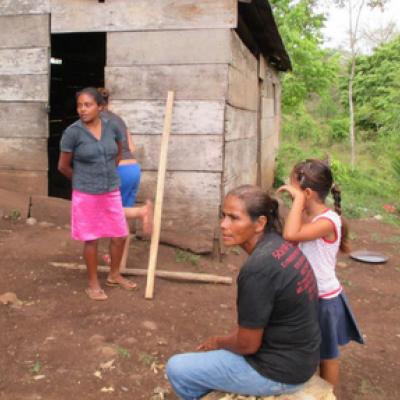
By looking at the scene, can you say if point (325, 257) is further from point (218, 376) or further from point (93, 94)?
point (93, 94)

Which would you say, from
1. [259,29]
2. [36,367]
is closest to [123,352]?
[36,367]

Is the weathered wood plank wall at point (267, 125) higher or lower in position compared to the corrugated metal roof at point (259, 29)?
lower

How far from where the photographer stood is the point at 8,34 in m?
5.67

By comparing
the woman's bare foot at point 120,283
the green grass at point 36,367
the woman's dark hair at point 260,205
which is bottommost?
the green grass at point 36,367

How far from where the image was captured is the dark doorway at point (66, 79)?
880 cm

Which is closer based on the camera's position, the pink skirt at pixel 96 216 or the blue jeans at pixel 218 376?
the blue jeans at pixel 218 376

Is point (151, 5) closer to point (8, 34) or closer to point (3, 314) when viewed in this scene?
point (8, 34)

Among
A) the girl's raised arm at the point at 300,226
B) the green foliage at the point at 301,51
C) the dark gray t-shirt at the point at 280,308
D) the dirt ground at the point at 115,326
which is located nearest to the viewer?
the dark gray t-shirt at the point at 280,308

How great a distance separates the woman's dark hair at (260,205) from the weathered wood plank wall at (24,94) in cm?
422

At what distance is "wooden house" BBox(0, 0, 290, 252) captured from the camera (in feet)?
17.0

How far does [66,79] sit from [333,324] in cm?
863

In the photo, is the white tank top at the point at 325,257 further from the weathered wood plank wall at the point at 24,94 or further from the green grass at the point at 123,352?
the weathered wood plank wall at the point at 24,94

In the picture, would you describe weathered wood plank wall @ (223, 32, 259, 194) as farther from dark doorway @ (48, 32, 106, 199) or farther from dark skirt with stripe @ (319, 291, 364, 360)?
dark doorway @ (48, 32, 106, 199)

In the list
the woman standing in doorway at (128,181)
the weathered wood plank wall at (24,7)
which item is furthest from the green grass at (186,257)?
the weathered wood plank wall at (24,7)
